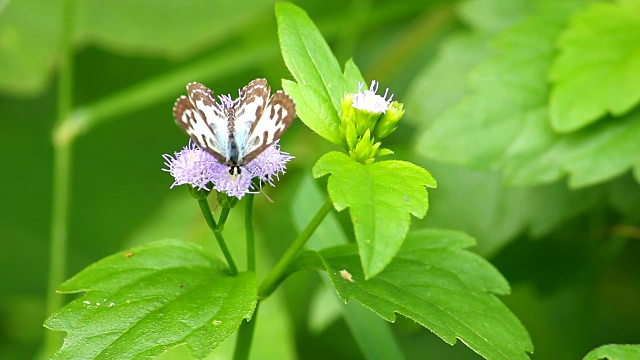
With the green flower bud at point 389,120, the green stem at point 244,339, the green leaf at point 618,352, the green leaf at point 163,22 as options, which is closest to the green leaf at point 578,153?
the green leaf at point 618,352

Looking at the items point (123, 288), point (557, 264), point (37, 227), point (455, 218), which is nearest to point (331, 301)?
point (455, 218)

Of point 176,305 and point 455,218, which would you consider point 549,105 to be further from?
point 176,305

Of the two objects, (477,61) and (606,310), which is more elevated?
(477,61)

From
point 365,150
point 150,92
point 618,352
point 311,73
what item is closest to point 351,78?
point 311,73

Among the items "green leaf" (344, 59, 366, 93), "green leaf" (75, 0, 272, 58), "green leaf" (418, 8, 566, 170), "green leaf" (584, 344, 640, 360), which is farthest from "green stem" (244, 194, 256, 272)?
"green leaf" (75, 0, 272, 58)

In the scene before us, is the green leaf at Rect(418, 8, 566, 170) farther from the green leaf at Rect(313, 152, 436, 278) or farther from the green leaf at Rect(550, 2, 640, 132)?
the green leaf at Rect(313, 152, 436, 278)

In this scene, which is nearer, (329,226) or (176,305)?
(176,305)
